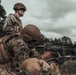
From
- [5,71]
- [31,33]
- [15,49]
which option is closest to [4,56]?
[15,49]

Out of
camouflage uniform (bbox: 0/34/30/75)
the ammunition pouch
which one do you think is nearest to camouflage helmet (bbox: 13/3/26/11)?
camouflage uniform (bbox: 0/34/30/75)

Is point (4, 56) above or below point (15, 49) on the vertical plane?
below

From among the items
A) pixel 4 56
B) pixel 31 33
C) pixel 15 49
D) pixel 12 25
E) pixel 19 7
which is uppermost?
pixel 19 7

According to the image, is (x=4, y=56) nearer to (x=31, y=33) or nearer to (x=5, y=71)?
(x=5, y=71)

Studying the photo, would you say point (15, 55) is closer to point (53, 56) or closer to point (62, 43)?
point (53, 56)

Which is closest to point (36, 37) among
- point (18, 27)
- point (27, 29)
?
point (27, 29)

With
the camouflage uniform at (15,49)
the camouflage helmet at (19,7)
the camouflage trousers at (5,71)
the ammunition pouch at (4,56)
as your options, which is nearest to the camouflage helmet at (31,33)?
the camouflage uniform at (15,49)

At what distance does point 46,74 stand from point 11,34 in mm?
1809

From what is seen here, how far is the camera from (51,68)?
7.16 m

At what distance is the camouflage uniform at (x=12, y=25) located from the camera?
8.80 metres

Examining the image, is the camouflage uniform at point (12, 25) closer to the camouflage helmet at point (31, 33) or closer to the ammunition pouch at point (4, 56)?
the ammunition pouch at point (4, 56)

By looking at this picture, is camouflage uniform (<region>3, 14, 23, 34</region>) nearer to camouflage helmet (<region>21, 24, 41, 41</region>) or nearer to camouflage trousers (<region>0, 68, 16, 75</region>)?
camouflage helmet (<region>21, 24, 41, 41</region>)

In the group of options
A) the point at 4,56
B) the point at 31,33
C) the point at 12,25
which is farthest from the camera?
the point at 12,25

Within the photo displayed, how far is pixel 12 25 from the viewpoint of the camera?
352 inches
